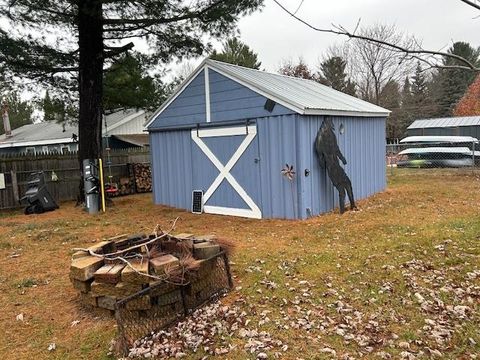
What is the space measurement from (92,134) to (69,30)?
9.35ft

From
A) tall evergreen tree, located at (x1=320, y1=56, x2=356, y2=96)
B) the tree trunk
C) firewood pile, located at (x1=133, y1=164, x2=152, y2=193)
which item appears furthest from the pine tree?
the tree trunk

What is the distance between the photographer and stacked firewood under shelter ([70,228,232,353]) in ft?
11.7

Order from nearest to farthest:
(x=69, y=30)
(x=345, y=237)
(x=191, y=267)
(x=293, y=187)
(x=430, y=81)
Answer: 1. (x=191, y=267)
2. (x=345, y=237)
3. (x=293, y=187)
4. (x=69, y=30)
5. (x=430, y=81)

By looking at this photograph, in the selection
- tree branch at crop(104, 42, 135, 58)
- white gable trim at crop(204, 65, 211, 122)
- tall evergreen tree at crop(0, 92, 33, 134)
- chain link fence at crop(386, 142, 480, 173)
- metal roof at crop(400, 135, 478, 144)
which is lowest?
chain link fence at crop(386, 142, 480, 173)

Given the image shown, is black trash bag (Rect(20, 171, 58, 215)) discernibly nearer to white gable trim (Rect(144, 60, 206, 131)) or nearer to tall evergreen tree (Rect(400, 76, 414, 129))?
white gable trim (Rect(144, 60, 206, 131))

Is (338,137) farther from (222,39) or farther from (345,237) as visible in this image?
(222,39)

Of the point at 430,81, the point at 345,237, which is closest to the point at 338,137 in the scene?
the point at 345,237

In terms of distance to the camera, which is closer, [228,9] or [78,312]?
[78,312]

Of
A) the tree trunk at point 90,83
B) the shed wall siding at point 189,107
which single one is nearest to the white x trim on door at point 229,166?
the shed wall siding at point 189,107

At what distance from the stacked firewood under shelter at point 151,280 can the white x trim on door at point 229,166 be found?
422 centimetres

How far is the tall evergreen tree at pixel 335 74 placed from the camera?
29.0 metres

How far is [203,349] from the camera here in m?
3.17

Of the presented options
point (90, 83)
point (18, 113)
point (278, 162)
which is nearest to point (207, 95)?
point (278, 162)

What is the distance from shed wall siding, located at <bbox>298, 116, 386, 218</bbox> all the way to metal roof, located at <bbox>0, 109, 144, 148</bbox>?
12.8m
